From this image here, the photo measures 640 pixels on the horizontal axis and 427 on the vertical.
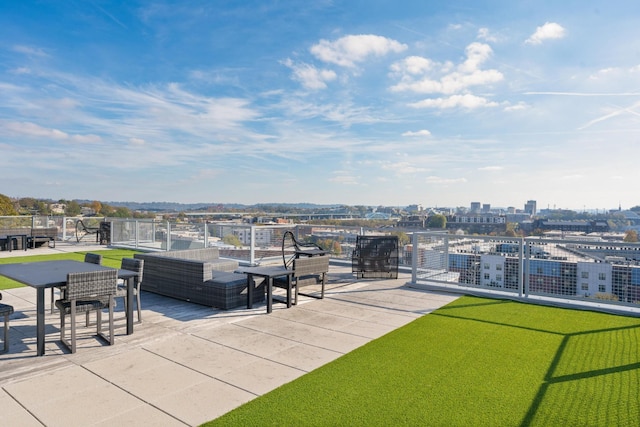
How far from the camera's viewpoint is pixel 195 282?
19.6 feet

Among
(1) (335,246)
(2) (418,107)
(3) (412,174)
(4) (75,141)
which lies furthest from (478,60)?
(4) (75,141)

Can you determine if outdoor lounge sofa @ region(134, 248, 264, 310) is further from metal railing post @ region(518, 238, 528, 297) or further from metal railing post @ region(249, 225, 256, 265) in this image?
metal railing post @ region(518, 238, 528, 297)

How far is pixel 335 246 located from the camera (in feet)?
33.1

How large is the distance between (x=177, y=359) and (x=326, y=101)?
658 inches

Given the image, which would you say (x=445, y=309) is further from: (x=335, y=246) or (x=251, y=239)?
(x=251, y=239)

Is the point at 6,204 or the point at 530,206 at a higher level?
the point at 530,206

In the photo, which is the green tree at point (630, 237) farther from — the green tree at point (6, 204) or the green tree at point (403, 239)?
the green tree at point (6, 204)

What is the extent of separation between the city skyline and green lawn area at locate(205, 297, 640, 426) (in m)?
8.54

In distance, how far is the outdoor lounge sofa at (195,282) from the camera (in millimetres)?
5715

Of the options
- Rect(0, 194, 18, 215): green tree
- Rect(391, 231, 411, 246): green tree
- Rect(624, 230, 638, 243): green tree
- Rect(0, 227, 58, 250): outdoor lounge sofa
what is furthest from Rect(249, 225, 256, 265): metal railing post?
Rect(0, 194, 18, 215): green tree

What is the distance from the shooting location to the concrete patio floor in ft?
8.98

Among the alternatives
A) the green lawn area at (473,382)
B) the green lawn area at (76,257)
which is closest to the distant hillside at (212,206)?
the green lawn area at (76,257)

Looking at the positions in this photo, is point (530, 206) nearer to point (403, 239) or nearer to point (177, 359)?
point (403, 239)

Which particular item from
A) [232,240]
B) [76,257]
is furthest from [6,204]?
[232,240]
